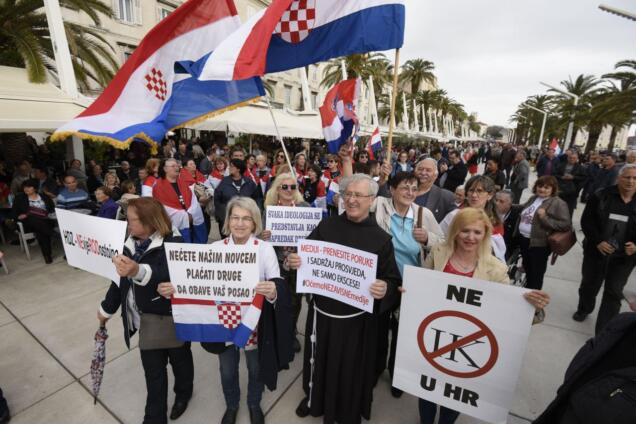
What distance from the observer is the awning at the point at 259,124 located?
9.98 meters

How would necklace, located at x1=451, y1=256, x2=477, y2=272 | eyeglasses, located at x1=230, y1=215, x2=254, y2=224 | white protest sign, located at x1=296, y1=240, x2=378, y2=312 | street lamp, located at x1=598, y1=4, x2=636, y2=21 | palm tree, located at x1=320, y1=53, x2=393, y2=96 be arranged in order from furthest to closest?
1. palm tree, located at x1=320, y1=53, x2=393, y2=96
2. street lamp, located at x1=598, y1=4, x2=636, y2=21
3. eyeglasses, located at x1=230, y1=215, x2=254, y2=224
4. necklace, located at x1=451, y1=256, x2=477, y2=272
5. white protest sign, located at x1=296, y1=240, x2=378, y2=312

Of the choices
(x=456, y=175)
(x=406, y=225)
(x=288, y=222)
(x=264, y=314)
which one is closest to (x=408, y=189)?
(x=406, y=225)

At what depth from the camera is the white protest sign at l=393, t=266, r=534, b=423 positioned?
1897mm

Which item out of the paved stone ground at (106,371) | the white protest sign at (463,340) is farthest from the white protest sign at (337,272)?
the paved stone ground at (106,371)

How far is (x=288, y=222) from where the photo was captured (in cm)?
335

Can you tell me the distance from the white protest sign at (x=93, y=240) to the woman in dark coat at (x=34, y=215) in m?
4.24

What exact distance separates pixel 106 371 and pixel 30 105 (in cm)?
596

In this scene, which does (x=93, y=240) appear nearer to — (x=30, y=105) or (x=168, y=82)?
(x=168, y=82)

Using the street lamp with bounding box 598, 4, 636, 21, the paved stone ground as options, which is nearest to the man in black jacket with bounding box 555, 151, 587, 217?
the paved stone ground

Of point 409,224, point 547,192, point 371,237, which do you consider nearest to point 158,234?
point 371,237

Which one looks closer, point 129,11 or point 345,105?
point 345,105

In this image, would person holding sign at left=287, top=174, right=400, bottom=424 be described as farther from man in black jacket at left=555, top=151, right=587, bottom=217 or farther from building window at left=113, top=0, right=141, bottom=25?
building window at left=113, top=0, right=141, bottom=25

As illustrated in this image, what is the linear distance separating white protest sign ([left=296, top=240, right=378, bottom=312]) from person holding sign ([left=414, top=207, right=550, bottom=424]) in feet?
1.94

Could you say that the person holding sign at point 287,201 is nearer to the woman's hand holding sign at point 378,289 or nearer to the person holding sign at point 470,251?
the woman's hand holding sign at point 378,289
